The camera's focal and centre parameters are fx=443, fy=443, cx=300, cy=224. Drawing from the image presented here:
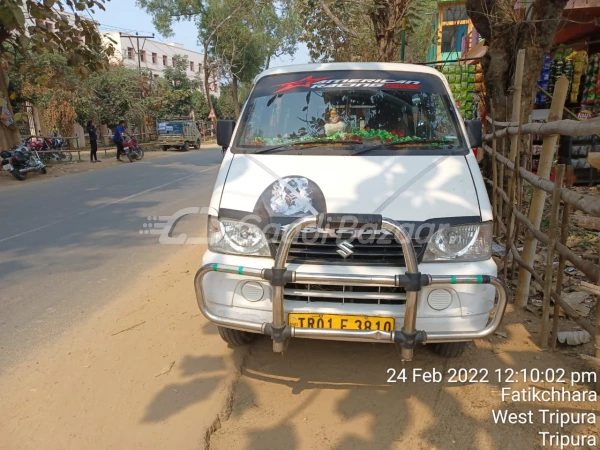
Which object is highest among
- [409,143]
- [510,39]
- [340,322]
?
[510,39]

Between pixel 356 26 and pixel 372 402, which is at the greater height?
pixel 356 26

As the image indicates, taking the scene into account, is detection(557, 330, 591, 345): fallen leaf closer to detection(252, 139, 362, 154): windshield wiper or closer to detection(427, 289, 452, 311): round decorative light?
detection(427, 289, 452, 311): round decorative light

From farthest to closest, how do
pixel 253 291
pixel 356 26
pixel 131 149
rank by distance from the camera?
pixel 131 149 < pixel 356 26 < pixel 253 291

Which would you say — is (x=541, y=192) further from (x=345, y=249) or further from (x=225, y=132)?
(x=225, y=132)

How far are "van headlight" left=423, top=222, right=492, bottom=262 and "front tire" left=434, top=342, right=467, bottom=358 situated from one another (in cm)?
74

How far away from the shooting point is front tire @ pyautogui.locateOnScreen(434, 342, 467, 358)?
118 inches

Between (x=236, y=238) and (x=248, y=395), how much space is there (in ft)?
3.27

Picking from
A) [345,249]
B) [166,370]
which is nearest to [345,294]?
[345,249]

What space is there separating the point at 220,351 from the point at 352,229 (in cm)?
153

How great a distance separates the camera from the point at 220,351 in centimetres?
329

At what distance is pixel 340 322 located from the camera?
2.50 meters

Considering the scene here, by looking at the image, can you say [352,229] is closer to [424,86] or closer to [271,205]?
[271,205]

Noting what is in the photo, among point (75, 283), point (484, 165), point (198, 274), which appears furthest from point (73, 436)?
point (484, 165)

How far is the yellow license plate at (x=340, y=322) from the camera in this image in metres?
2.48
